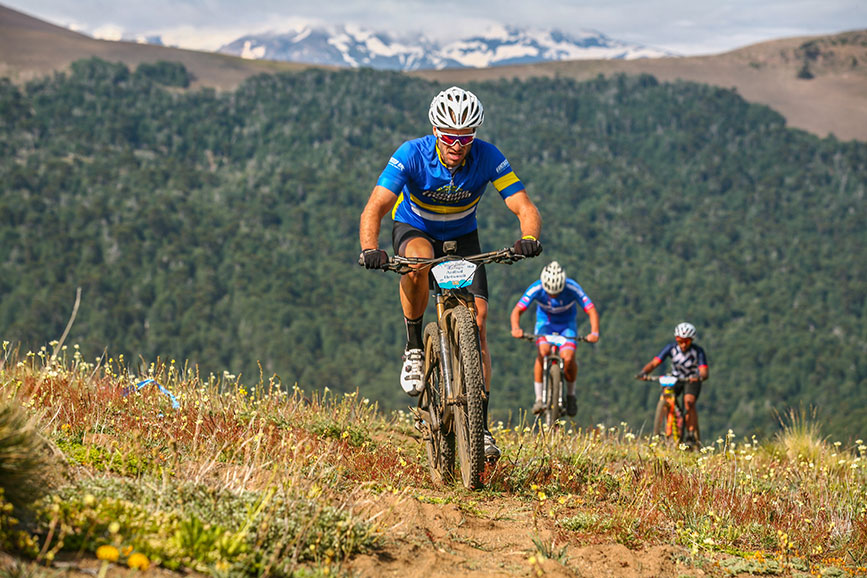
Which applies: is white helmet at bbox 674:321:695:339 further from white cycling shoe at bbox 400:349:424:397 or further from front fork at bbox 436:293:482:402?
front fork at bbox 436:293:482:402

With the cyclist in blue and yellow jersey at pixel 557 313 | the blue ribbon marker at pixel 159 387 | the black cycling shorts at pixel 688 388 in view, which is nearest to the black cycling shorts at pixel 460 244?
the blue ribbon marker at pixel 159 387

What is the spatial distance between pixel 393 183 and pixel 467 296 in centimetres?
87

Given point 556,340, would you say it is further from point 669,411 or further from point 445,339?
point 445,339

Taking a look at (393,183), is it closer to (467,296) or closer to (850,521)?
(467,296)

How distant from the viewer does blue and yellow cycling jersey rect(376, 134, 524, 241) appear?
18.3 feet

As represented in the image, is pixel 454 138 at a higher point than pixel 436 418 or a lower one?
higher

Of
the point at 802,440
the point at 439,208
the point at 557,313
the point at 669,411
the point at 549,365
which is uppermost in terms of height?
the point at 439,208

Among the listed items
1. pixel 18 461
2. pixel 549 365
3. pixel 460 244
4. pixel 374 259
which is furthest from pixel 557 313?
pixel 18 461

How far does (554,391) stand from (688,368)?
2378mm

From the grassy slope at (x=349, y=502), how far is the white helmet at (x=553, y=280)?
4.51 meters

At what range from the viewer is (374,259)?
16.2ft

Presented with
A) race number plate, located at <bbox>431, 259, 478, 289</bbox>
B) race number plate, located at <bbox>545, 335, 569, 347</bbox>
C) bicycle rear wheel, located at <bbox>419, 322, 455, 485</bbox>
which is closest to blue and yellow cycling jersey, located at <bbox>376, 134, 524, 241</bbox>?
race number plate, located at <bbox>431, 259, 478, 289</bbox>

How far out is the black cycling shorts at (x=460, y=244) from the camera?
5.74 meters

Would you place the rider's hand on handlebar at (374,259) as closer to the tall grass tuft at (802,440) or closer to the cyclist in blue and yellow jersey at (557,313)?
the tall grass tuft at (802,440)
